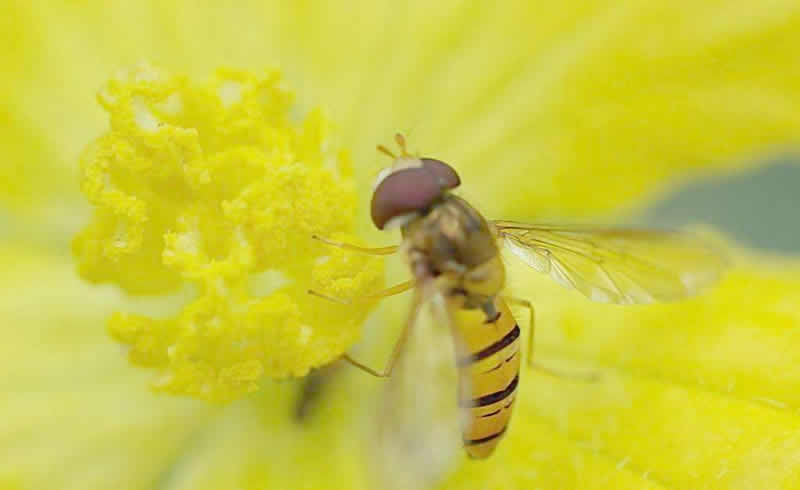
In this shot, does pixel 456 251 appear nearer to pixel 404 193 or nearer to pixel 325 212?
pixel 404 193

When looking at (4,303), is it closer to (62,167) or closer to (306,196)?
(62,167)

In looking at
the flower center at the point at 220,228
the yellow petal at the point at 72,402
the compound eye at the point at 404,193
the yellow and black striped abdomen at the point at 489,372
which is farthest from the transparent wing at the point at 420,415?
the yellow petal at the point at 72,402

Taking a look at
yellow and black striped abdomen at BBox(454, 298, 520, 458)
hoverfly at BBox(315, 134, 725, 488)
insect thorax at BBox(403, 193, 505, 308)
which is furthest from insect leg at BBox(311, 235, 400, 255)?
yellow and black striped abdomen at BBox(454, 298, 520, 458)

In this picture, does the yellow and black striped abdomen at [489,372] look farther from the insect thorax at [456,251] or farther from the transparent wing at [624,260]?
the transparent wing at [624,260]

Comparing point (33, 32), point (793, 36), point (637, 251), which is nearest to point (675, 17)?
point (793, 36)

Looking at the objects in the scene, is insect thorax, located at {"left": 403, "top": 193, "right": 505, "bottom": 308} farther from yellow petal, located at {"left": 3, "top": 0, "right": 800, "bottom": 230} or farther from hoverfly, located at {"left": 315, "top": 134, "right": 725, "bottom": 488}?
yellow petal, located at {"left": 3, "top": 0, "right": 800, "bottom": 230}
